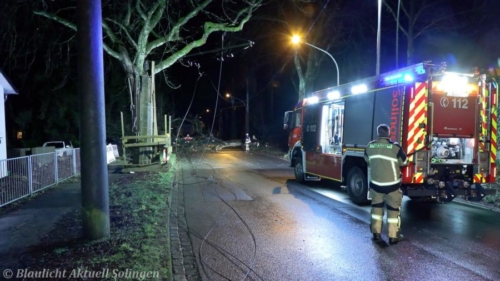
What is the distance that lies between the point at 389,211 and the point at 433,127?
2755 millimetres

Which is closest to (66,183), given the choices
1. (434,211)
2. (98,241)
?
(98,241)

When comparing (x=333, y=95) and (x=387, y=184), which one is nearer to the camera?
(x=387, y=184)

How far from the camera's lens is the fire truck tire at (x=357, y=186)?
9305mm

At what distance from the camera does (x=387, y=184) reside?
6387 millimetres

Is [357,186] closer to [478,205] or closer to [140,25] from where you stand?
[478,205]

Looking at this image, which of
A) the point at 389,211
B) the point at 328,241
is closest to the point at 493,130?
the point at 389,211

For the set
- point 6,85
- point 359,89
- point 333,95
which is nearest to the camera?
point 359,89

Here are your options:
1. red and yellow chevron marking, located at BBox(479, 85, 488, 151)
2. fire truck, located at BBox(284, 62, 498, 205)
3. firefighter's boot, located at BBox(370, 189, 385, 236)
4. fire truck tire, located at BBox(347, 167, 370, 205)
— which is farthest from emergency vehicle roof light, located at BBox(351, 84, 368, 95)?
firefighter's boot, located at BBox(370, 189, 385, 236)

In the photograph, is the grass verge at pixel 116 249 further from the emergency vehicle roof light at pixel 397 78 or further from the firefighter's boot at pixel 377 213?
the emergency vehicle roof light at pixel 397 78

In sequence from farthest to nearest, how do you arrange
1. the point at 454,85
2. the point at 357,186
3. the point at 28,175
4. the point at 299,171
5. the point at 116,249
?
the point at 299,171 < the point at 28,175 < the point at 357,186 < the point at 454,85 < the point at 116,249

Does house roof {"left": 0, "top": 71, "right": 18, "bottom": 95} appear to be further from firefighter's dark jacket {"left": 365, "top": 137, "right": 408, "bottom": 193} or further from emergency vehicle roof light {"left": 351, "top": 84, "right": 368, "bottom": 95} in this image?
firefighter's dark jacket {"left": 365, "top": 137, "right": 408, "bottom": 193}

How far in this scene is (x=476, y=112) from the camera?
844 cm

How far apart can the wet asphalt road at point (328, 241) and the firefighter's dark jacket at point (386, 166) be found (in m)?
0.91

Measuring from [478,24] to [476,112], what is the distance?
68.0 feet
